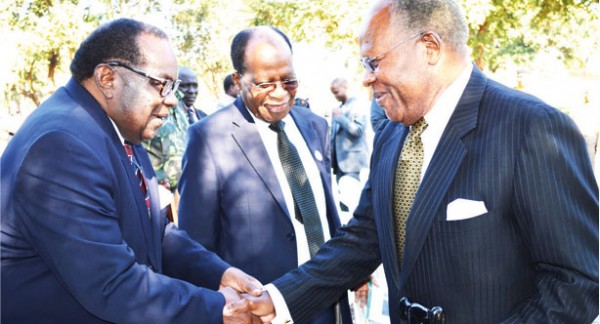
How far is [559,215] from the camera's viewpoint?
6.57 ft

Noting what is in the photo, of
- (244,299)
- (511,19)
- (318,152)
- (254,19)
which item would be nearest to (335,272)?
(244,299)

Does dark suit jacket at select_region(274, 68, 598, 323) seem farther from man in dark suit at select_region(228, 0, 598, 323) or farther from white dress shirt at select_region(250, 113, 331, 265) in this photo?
white dress shirt at select_region(250, 113, 331, 265)

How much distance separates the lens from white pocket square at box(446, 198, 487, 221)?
2143 millimetres

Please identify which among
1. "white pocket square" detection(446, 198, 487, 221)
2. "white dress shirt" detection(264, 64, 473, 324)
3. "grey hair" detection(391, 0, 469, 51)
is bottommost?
"white pocket square" detection(446, 198, 487, 221)

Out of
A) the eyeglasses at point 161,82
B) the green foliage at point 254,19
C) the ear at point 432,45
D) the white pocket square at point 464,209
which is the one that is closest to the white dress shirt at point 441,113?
the ear at point 432,45

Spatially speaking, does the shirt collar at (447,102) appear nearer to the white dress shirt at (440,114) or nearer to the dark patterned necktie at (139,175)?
the white dress shirt at (440,114)

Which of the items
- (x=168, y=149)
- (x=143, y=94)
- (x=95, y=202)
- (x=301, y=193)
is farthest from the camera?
(x=168, y=149)

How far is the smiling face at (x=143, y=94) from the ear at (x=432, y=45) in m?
1.20

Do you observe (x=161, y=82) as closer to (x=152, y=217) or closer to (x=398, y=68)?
(x=152, y=217)

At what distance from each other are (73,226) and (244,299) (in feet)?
3.85

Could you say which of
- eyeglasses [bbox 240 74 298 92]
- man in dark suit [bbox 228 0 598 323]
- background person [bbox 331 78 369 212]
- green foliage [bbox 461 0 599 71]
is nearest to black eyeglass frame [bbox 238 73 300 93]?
eyeglasses [bbox 240 74 298 92]

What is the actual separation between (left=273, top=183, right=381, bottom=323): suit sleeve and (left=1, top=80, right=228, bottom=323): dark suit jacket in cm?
74

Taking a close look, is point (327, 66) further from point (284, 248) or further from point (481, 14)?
point (284, 248)

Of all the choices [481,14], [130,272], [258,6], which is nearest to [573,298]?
[130,272]
